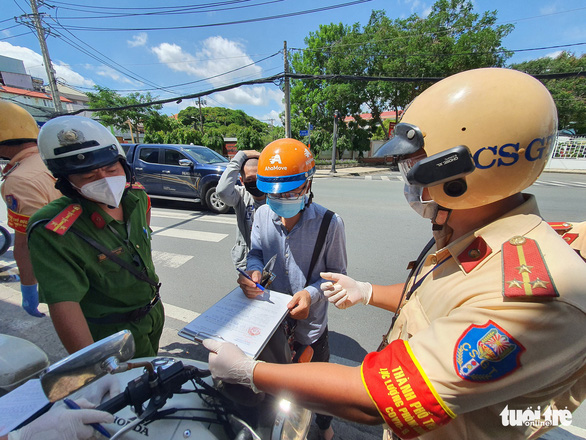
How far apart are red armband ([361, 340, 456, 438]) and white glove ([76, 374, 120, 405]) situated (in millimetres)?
988

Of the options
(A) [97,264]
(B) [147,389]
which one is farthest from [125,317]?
(B) [147,389]

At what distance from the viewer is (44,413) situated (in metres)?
0.81

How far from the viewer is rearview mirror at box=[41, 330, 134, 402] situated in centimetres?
64

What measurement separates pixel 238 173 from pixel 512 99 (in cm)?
Answer: 221

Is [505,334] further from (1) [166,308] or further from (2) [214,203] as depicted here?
(2) [214,203]

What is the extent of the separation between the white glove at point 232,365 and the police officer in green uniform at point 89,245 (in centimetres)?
64

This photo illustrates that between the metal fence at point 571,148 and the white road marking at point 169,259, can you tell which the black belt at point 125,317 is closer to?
the white road marking at point 169,259

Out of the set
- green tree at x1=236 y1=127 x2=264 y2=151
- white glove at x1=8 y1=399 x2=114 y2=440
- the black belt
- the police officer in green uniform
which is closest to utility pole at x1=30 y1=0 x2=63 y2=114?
green tree at x1=236 y1=127 x2=264 y2=151

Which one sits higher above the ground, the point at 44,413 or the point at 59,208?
the point at 59,208

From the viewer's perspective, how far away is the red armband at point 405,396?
69cm

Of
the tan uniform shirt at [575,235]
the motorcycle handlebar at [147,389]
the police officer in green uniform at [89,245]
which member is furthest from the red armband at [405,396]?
the police officer in green uniform at [89,245]

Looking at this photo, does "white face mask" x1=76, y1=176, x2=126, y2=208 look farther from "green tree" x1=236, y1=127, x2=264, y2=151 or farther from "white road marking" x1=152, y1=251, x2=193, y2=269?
"green tree" x1=236, y1=127, x2=264, y2=151

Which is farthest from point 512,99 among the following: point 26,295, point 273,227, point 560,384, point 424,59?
point 424,59

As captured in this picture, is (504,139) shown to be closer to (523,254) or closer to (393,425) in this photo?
(523,254)
